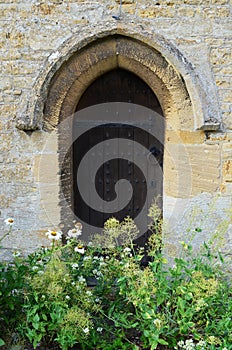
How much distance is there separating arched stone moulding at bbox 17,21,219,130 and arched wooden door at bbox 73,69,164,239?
0.19 metres

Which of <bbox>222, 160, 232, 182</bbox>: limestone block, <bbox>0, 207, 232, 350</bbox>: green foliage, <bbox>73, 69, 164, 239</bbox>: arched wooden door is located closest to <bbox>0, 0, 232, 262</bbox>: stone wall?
<bbox>222, 160, 232, 182</bbox>: limestone block

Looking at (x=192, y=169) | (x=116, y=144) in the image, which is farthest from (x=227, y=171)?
(x=116, y=144)

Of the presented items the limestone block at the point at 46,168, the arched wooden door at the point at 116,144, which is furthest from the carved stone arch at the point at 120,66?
the limestone block at the point at 46,168

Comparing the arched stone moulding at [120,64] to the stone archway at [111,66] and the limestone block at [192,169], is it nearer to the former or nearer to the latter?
the stone archway at [111,66]

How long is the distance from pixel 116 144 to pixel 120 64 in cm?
78

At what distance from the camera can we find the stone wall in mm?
3953

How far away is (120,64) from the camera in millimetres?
4125

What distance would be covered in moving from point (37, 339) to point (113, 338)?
0.66 m

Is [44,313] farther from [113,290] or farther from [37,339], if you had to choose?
[113,290]

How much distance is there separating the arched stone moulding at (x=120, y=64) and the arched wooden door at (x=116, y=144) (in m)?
0.19

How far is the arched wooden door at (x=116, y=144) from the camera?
4293mm

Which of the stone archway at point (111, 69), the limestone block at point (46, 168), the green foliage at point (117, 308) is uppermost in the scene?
the stone archway at point (111, 69)

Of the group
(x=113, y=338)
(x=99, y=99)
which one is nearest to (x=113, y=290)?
(x=113, y=338)

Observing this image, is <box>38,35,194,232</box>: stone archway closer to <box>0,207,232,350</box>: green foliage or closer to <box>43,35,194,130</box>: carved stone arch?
<box>43,35,194,130</box>: carved stone arch
